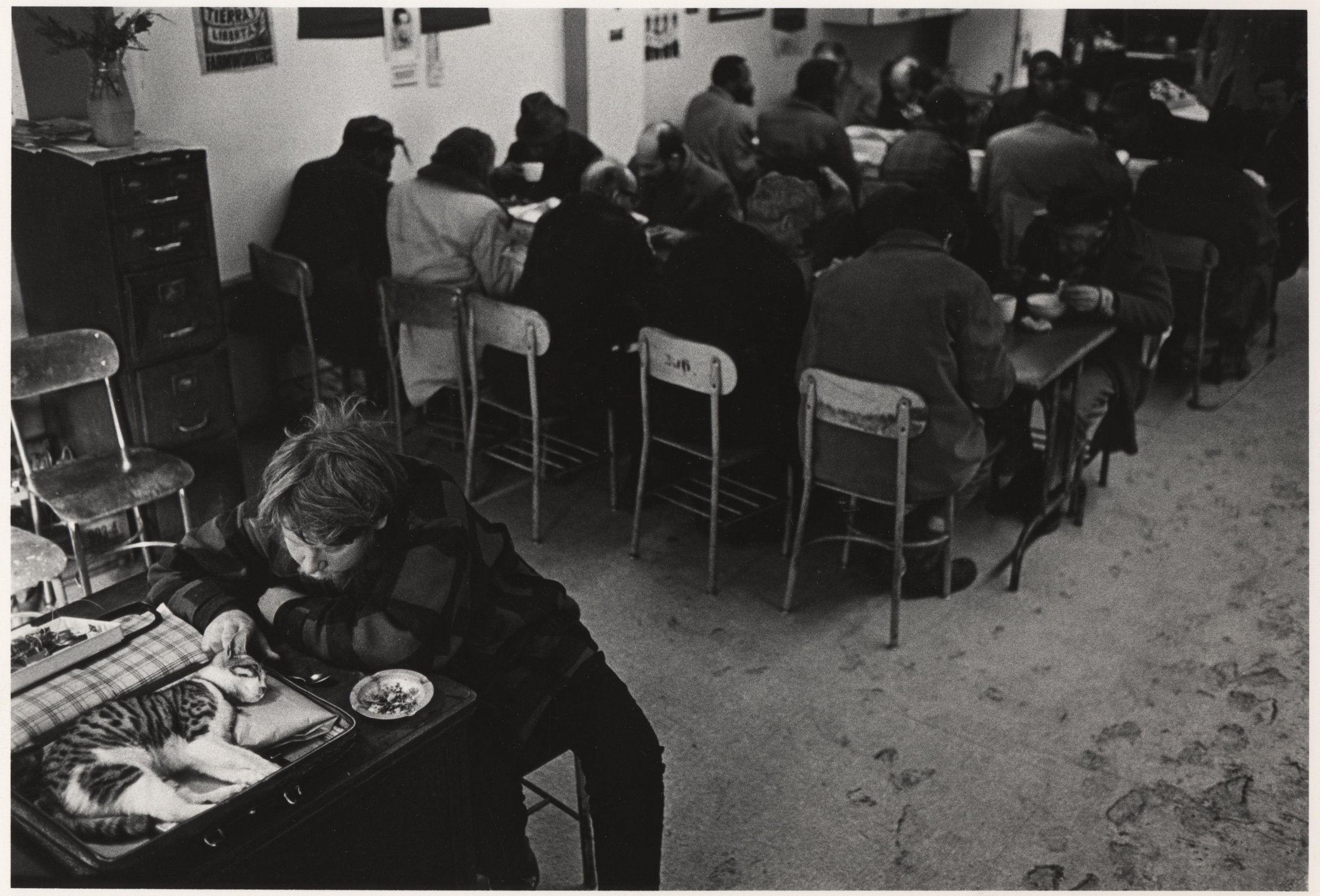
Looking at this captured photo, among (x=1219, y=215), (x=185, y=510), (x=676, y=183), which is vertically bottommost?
(x=185, y=510)

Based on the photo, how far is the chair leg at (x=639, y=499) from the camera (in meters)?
4.07

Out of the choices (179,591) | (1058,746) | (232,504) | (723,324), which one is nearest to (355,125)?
(232,504)

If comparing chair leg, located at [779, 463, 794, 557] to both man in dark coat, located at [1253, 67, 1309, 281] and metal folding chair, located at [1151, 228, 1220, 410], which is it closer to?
metal folding chair, located at [1151, 228, 1220, 410]

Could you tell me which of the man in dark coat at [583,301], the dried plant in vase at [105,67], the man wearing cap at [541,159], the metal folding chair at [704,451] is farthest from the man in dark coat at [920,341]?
the man wearing cap at [541,159]

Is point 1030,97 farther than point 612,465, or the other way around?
point 1030,97

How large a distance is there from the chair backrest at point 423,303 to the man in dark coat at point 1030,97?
12.9 feet

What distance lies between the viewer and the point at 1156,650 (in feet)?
11.9

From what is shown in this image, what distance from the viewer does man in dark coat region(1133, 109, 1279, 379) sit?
5.13 m

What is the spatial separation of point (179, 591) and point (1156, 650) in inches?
107

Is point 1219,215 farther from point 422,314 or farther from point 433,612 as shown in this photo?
point 433,612

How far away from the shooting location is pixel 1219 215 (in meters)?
5.13

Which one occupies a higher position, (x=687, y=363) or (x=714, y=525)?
(x=687, y=363)

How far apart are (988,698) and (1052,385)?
1.07 metres

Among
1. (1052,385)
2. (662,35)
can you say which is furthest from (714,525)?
(662,35)
